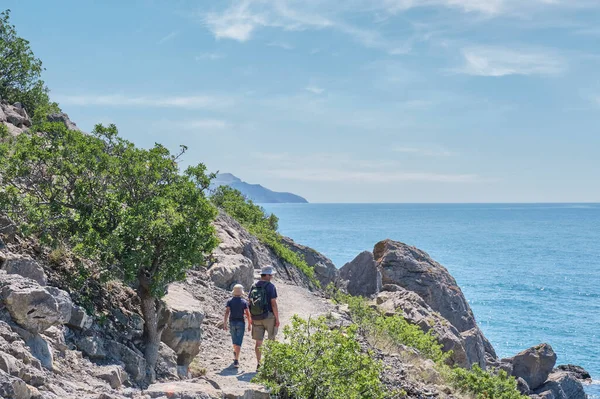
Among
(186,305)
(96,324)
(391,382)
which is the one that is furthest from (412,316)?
(96,324)

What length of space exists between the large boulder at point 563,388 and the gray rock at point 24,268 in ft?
98.3

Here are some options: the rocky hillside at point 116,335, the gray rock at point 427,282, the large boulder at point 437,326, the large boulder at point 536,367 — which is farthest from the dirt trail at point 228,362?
the large boulder at point 536,367

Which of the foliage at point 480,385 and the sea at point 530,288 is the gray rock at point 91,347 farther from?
the sea at point 530,288

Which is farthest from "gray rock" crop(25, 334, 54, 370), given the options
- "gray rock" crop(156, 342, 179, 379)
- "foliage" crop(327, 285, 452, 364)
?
"foliage" crop(327, 285, 452, 364)

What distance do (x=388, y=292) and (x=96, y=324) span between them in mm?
23979

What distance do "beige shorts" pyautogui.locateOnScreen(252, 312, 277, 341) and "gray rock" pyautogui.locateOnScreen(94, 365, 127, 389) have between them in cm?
456

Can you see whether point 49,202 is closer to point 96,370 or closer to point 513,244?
point 96,370

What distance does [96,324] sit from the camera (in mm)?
12164

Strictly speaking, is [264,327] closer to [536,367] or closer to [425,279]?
[425,279]

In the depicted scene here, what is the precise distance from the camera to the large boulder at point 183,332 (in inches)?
539

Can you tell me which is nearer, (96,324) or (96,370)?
(96,370)

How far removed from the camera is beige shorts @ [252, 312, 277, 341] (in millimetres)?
14758

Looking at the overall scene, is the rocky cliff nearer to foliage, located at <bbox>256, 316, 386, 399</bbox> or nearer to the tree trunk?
foliage, located at <bbox>256, 316, 386, 399</bbox>

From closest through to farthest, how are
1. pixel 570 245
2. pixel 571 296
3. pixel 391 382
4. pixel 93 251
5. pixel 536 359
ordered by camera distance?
pixel 93 251, pixel 391 382, pixel 536 359, pixel 571 296, pixel 570 245
